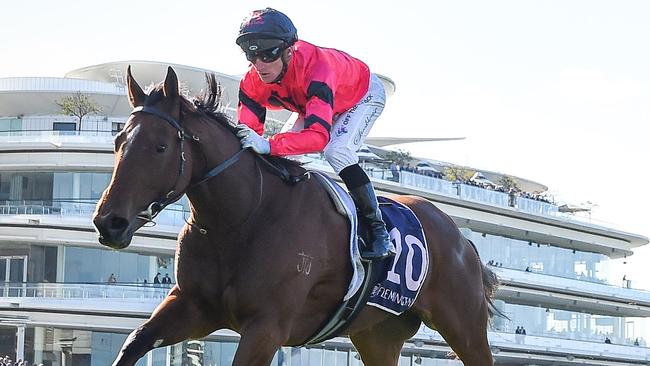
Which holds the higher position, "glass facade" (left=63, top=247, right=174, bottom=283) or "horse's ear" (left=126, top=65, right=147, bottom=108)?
"glass facade" (left=63, top=247, right=174, bottom=283)

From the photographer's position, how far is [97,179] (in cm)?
4241

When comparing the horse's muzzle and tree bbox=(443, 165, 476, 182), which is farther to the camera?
tree bbox=(443, 165, 476, 182)

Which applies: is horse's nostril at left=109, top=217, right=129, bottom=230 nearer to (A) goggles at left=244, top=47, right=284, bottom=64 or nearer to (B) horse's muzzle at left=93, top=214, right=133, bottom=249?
(B) horse's muzzle at left=93, top=214, right=133, bottom=249

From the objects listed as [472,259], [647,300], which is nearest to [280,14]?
[472,259]

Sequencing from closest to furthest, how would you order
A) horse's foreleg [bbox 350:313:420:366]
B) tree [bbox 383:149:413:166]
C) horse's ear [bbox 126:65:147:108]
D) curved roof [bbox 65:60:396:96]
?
horse's ear [bbox 126:65:147:108]
horse's foreleg [bbox 350:313:420:366]
curved roof [bbox 65:60:396:96]
tree [bbox 383:149:413:166]

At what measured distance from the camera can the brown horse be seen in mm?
6621

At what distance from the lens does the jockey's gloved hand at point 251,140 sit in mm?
7301

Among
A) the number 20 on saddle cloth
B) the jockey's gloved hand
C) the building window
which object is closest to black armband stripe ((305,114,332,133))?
the jockey's gloved hand

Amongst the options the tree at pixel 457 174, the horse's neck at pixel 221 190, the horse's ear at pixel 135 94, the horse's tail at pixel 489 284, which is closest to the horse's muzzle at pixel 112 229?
the horse's neck at pixel 221 190

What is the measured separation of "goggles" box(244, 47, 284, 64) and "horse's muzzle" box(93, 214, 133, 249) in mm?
1605

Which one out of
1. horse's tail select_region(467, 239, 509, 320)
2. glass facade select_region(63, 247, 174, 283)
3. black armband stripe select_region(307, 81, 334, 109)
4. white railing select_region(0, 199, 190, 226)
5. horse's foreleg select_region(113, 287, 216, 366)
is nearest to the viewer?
horse's foreleg select_region(113, 287, 216, 366)

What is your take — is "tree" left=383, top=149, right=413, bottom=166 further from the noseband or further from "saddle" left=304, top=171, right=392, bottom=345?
the noseband

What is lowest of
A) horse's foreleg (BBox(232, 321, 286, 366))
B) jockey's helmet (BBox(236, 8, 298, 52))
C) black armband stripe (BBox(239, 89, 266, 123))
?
horse's foreleg (BBox(232, 321, 286, 366))

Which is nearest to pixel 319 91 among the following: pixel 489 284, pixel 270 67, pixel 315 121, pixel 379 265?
pixel 315 121
